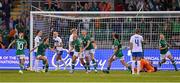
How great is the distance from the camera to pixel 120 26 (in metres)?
30.6

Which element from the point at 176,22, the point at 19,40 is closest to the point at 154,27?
the point at 176,22

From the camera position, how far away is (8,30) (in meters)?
34.5

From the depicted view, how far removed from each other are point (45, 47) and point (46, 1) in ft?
26.8

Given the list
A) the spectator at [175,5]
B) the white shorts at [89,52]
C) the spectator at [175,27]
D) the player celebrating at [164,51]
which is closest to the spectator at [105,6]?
the spectator at [175,5]

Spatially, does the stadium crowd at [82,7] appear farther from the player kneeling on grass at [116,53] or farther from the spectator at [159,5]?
the player kneeling on grass at [116,53]

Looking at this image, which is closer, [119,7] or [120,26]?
[120,26]

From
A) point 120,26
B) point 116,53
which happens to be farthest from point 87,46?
point 120,26

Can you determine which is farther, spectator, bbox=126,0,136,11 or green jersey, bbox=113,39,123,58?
spectator, bbox=126,0,136,11

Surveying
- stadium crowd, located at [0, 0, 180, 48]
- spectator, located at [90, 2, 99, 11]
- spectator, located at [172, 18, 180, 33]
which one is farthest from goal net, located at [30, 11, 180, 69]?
spectator, located at [90, 2, 99, 11]

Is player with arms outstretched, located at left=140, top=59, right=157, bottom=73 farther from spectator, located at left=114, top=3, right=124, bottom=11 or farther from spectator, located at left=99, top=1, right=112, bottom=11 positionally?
spectator, located at left=114, top=3, right=124, bottom=11

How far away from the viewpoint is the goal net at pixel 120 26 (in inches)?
1185

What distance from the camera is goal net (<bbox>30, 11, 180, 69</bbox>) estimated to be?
30.1m

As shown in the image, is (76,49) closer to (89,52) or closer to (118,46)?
(89,52)

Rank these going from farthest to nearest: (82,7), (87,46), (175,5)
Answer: (175,5), (82,7), (87,46)
